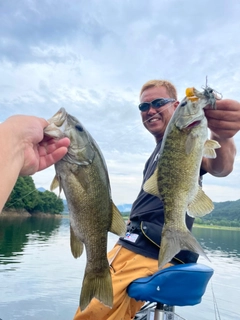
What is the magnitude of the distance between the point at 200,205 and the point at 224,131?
67 cm

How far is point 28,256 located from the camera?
15641 millimetres

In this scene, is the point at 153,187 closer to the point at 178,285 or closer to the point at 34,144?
the point at 178,285

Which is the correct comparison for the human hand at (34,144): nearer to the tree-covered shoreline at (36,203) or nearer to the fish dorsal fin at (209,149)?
the fish dorsal fin at (209,149)

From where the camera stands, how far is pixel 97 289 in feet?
7.71

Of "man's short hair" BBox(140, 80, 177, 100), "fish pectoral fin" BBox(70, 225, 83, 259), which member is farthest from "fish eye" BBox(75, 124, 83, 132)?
"man's short hair" BBox(140, 80, 177, 100)

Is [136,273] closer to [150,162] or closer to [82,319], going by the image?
[82,319]

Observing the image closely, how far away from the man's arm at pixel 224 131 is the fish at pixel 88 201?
995mm

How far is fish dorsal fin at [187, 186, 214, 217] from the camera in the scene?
7.99 feet

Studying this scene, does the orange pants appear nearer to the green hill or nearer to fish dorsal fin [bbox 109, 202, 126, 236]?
the green hill

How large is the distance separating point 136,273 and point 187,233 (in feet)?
3.04

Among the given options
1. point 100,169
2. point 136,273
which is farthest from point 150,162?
point 100,169

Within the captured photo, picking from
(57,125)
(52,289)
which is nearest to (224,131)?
(57,125)

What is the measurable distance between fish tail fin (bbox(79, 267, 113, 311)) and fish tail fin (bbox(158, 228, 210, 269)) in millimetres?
451

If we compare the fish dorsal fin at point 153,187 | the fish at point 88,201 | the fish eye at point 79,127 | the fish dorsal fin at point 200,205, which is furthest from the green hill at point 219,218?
the fish eye at point 79,127
